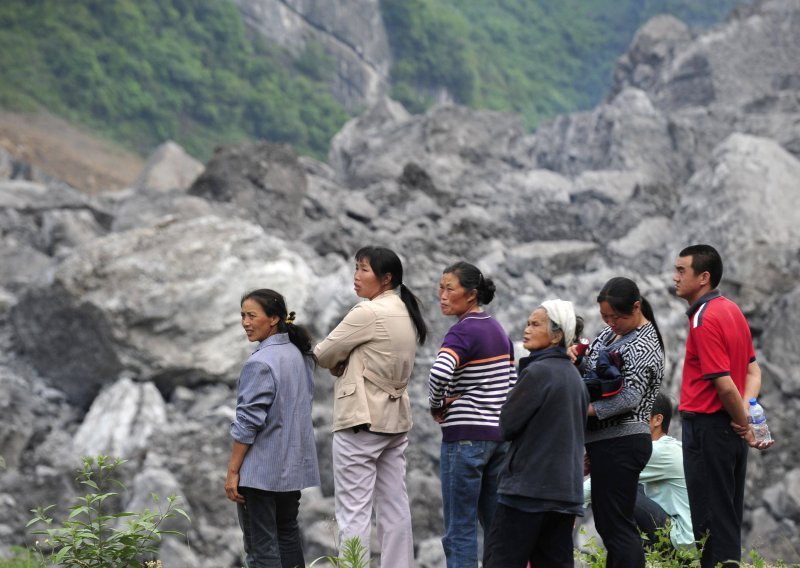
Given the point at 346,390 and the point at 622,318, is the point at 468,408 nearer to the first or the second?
the point at 346,390

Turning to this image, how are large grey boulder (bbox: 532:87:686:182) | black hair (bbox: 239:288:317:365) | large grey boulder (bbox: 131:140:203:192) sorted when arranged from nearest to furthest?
black hair (bbox: 239:288:317:365), large grey boulder (bbox: 131:140:203:192), large grey boulder (bbox: 532:87:686:182)

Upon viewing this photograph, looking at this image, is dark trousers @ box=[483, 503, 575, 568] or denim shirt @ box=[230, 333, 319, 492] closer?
dark trousers @ box=[483, 503, 575, 568]

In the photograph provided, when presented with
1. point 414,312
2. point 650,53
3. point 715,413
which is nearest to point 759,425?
point 715,413

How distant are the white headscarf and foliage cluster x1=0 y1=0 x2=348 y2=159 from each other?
34923mm

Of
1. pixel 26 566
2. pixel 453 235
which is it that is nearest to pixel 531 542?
pixel 26 566

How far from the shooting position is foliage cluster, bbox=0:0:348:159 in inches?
1480

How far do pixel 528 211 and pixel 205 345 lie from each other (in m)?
8.49

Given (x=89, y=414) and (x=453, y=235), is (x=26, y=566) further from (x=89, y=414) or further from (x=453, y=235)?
(x=453, y=235)

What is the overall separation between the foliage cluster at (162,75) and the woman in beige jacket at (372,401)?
3408cm

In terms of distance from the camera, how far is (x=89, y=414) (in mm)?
10977

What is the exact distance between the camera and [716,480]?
391 cm

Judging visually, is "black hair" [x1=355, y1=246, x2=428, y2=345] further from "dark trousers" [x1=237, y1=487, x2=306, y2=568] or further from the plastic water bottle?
the plastic water bottle

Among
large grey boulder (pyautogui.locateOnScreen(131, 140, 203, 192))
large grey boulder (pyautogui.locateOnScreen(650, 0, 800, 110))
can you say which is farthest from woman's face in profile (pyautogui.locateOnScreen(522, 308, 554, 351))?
large grey boulder (pyautogui.locateOnScreen(650, 0, 800, 110))

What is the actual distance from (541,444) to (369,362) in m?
0.95
